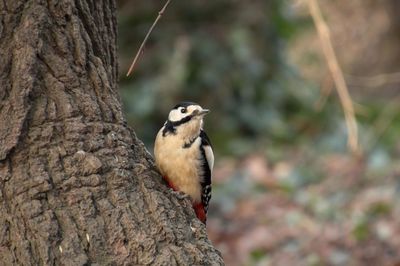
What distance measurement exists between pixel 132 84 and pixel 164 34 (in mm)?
796

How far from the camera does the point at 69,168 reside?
4.12 m

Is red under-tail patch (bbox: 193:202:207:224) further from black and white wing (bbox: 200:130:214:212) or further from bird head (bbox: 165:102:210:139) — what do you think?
bird head (bbox: 165:102:210:139)

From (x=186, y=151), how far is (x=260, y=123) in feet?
20.8

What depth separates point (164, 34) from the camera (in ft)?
38.2

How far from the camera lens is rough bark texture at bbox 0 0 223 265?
13.1 ft

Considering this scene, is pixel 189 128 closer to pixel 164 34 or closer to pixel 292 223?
pixel 292 223

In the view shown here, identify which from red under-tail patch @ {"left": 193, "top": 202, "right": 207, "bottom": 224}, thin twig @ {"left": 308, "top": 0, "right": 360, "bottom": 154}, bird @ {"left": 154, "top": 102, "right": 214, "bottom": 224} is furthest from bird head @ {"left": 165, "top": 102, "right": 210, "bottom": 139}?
thin twig @ {"left": 308, "top": 0, "right": 360, "bottom": 154}

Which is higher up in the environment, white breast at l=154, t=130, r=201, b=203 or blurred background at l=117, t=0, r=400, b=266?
blurred background at l=117, t=0, r=400, b=266

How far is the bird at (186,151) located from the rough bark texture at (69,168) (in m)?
1.16

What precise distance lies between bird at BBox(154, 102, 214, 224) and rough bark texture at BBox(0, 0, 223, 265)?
1159 mm

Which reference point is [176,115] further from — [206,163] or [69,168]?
[69,168]

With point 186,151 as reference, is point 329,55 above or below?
above

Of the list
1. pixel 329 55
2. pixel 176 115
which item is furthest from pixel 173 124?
pixel 329 55

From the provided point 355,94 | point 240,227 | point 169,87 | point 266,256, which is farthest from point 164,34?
point 355,94
